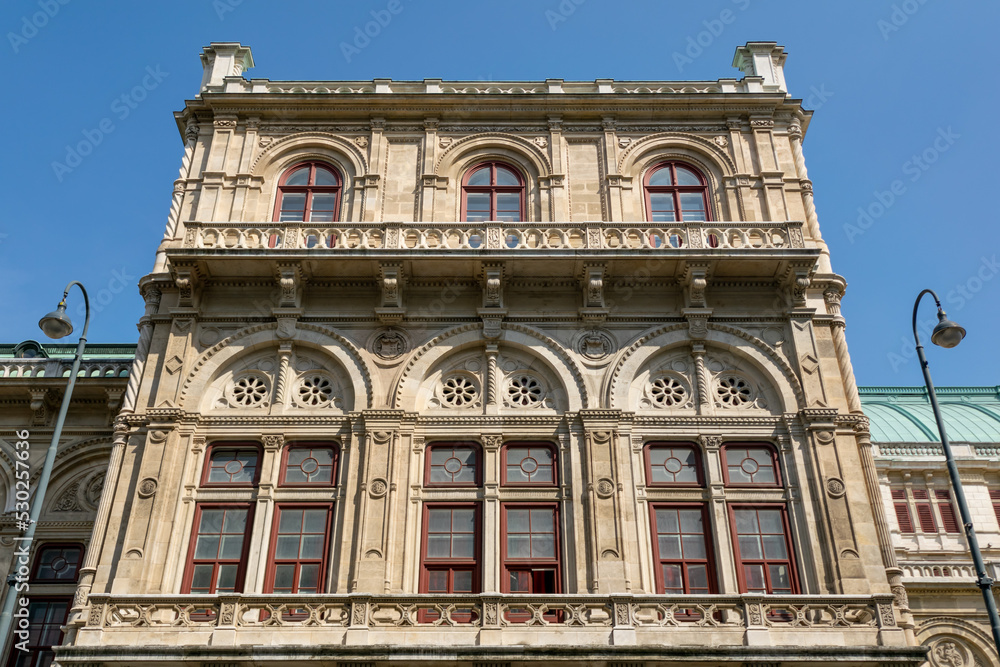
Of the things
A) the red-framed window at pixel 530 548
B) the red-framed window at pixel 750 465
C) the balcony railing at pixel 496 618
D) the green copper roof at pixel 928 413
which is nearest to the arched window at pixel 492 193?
the red-framed window at pixel 530 548

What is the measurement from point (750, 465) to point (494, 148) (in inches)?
451

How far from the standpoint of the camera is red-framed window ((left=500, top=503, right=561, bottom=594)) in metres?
19.3

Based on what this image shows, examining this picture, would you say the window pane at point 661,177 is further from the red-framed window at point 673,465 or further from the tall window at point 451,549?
the tall window at point 451,549

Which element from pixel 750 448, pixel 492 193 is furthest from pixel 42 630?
pixel 750 448

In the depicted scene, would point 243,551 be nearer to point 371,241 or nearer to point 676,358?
point 371,241

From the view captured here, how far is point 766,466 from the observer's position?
20.8 m

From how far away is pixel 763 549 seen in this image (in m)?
19.7

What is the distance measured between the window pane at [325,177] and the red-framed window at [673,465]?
1167 cm

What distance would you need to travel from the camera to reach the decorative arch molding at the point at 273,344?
21.5 metres

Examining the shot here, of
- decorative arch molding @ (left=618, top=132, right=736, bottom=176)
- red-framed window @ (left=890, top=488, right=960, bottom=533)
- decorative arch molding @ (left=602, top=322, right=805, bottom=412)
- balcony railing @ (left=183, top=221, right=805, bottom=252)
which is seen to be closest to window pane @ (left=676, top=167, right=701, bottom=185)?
decorative arch molding @ (left=618, top=132, right=736, bottom=176)

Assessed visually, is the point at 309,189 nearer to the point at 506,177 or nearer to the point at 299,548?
the point at 506,177

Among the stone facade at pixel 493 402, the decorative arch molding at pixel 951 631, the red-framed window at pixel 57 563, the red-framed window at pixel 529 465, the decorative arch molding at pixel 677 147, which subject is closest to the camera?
the stone facade at pixel 493 402

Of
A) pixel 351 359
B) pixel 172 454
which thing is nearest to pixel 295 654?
pixel 172 454

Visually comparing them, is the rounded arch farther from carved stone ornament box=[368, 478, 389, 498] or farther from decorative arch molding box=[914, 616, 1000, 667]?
decorative arch molding box=[914, 616, 1000, 667]
